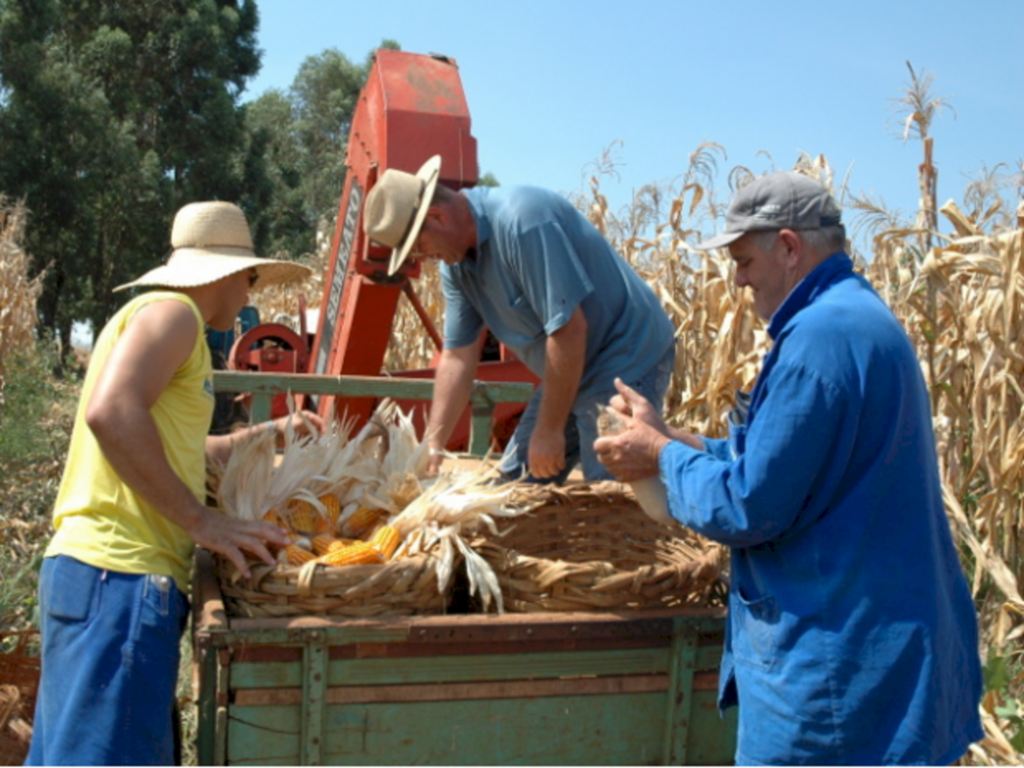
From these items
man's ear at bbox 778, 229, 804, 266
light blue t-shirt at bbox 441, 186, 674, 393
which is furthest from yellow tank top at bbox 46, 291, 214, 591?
man's ear at bbox 778, 229, 804, 266

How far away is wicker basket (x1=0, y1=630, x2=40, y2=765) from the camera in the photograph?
3791 millimetres

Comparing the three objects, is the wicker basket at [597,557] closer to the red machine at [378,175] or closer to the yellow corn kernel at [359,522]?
the yellow corn kernel at [359,522]

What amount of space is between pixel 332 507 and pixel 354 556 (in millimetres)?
570

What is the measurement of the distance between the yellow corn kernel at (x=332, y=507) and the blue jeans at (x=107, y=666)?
707mm

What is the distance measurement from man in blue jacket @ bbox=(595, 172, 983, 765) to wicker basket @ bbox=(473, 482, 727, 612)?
22.0 inches

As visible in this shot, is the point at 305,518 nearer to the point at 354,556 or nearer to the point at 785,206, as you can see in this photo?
the point at 354,556

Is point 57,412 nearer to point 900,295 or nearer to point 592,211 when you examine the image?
point 592,211

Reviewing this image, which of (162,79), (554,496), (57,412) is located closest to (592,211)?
(554,496)

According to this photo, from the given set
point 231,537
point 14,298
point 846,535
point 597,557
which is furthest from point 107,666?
point 14,298

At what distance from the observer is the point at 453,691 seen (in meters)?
2.63

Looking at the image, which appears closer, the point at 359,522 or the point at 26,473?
the point at 359,522

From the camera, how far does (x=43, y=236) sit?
2602 centimetres

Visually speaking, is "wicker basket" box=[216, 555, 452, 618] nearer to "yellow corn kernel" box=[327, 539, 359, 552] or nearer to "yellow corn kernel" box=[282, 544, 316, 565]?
"yellow corn kernel" box=[282, 544, 316, 565]

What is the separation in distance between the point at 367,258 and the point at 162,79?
28379 mm
